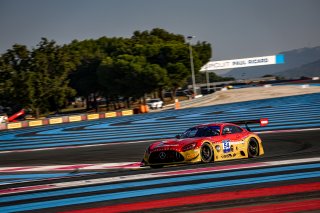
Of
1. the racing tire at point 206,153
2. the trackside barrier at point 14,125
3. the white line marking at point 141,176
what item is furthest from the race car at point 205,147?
the trackside barrier at point 14,125

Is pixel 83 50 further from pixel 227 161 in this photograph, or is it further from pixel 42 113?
pixel 227 161

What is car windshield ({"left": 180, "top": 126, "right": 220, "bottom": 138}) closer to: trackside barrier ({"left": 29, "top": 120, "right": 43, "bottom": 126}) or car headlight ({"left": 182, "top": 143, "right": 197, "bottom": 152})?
car headlight ({"left": 182, "top": 143, "right": 197, "bottom": 152})

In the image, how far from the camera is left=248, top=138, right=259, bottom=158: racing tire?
13.7 metres

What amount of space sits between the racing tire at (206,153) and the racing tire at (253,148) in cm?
180

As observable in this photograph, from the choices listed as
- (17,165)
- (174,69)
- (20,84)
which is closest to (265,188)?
(17,165)

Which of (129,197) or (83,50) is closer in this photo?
(129,197)

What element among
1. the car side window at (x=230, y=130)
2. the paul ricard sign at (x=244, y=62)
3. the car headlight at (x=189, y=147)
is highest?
the paul ricard sign at (x=244, y=62)

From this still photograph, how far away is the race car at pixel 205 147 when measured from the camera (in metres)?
11.9

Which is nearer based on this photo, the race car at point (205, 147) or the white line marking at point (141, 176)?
the white line marking at point (141, 176)

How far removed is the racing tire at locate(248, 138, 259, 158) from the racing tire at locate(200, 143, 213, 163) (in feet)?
5.92

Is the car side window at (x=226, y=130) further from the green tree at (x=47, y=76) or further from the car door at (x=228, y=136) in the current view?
the green tree at (x=47, y=76)

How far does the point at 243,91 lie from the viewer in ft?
214

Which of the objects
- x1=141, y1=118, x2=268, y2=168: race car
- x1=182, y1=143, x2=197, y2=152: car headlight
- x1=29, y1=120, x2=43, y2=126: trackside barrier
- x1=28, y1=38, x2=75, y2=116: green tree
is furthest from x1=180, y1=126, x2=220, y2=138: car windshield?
x1=28, y1=38, x2=75, y2=116: green tree

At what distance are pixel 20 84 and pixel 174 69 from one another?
19.0 m
